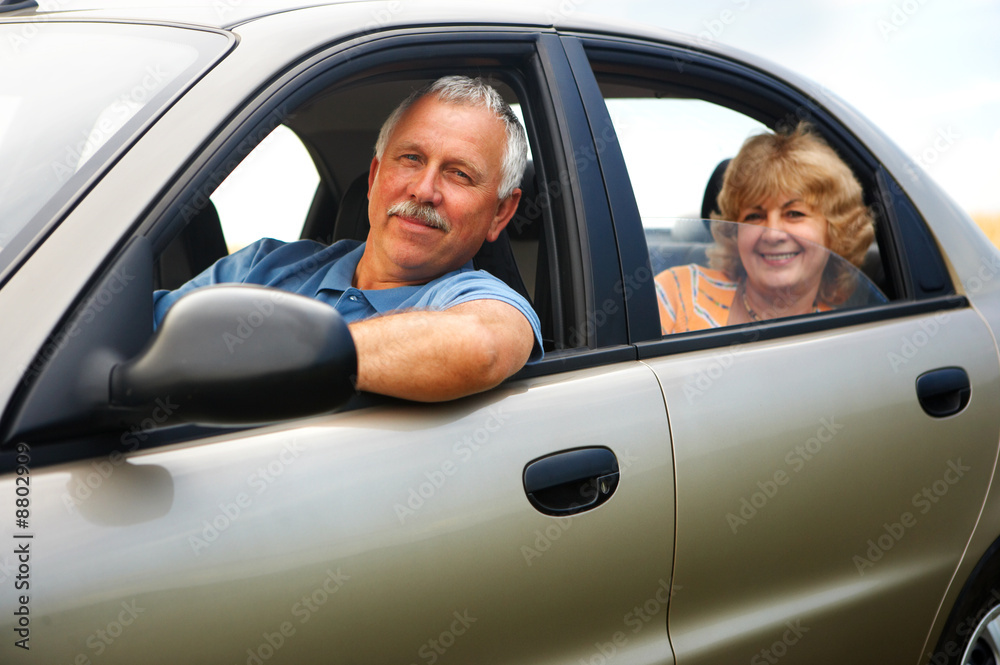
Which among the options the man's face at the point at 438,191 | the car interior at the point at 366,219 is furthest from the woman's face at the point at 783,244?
the man's face at the point at 438,191

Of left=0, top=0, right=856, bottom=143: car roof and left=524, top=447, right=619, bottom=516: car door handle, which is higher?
left=0, top=0, right=856, bottom=143: car roof

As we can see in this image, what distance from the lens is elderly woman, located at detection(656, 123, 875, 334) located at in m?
1.83

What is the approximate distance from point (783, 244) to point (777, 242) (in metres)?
0.02

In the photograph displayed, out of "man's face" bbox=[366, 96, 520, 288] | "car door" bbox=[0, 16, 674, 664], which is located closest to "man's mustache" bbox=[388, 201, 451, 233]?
"man's face" bbox=[366, 96, 520, 288]

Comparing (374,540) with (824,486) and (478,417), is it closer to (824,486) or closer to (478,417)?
(478,417)

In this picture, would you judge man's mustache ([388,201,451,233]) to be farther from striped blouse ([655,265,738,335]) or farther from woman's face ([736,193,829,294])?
woman's face ([736,193,829,294])

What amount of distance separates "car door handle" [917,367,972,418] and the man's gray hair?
941 mm

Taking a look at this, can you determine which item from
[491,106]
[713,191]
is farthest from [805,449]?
[713,191]

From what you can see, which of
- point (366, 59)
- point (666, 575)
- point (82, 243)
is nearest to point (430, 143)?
point (366, 59)

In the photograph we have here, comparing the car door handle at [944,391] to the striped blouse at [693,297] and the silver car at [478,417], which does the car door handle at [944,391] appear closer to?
the silver car at [478,417]

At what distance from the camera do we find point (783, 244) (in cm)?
208

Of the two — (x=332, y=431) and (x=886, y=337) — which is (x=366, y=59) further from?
(x=886, y=337)

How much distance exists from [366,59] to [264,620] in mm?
881

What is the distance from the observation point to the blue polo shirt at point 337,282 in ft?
4.99
